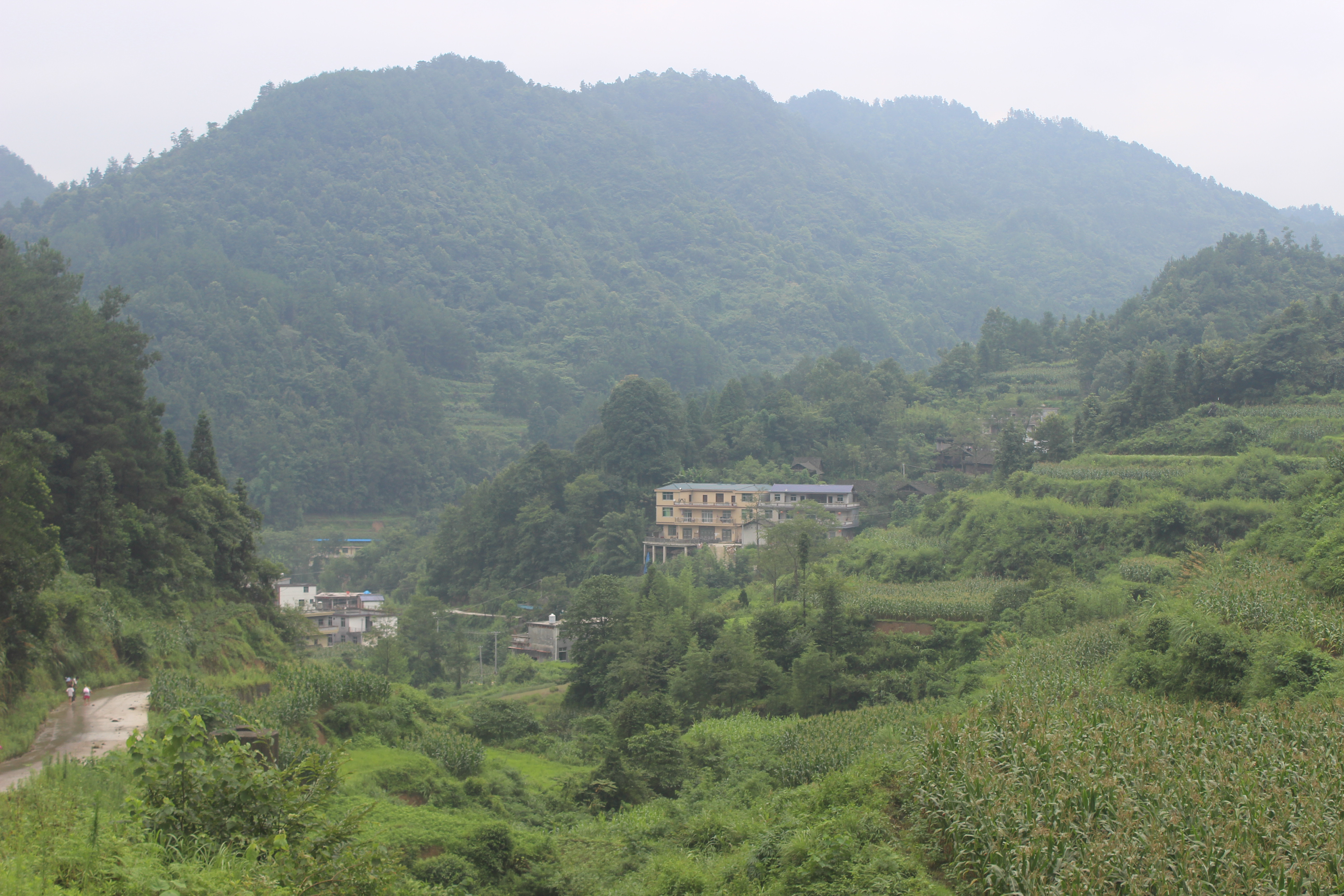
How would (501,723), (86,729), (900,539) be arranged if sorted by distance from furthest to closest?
1. (900,539)
2. (501,723)
3. (86,729)

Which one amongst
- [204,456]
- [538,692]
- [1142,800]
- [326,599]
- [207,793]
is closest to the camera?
[207,793]

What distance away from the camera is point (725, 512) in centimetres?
4841

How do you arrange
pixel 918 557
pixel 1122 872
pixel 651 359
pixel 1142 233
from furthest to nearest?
pixel 1142 233 → pixel 651 359 → pixel 918 557 → pixel 1122 872

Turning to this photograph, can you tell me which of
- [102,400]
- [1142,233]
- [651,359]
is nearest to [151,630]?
[102,400]

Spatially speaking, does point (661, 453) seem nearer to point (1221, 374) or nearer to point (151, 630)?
point (1221, 374)

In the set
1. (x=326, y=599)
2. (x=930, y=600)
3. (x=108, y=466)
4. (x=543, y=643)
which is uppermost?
(x=108, y=466)

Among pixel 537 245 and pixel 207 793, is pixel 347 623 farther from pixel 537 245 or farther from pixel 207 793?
pixel 537 245

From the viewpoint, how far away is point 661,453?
53.3 metres

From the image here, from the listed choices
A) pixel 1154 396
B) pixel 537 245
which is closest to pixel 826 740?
pixel 1154 396

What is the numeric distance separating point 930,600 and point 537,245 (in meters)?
106

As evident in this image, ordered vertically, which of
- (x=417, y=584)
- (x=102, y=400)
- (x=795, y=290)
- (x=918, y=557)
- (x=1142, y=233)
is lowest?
(x=417, y=584)

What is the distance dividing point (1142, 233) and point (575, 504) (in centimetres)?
12064

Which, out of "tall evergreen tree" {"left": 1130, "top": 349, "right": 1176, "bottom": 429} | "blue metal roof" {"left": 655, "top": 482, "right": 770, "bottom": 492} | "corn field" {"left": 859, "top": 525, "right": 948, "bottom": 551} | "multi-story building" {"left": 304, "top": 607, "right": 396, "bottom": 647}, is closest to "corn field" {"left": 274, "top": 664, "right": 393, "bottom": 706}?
"corn field" {"left": 859, "top": 525, "right": 948, "bottom": 551}

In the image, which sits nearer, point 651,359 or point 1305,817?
point 1305,817
